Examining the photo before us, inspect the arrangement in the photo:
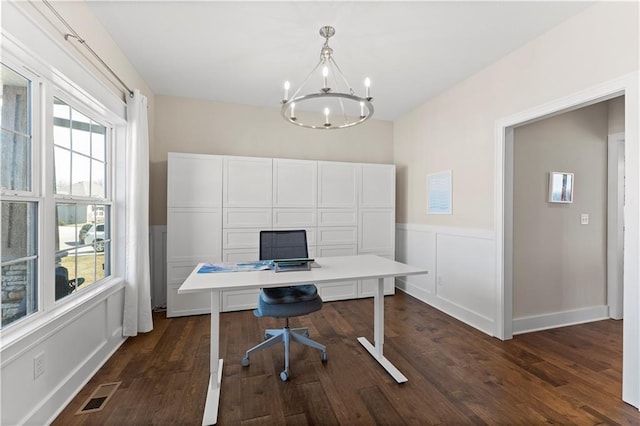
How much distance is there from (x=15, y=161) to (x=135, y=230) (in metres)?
1.23

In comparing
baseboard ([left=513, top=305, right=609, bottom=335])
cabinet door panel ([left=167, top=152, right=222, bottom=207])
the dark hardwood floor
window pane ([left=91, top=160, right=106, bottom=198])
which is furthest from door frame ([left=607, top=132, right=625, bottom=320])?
window pane ([left=91, top=160, right=106, bottom=198])

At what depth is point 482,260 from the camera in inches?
115

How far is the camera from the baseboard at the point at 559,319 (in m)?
2.83

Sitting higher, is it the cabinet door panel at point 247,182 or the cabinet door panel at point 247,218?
the cabinet door panel at point 247,182

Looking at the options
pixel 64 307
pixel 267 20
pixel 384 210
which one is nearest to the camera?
pixel 64 307

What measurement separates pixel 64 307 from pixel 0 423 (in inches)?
26.3

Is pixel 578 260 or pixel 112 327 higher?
pixel 578 260

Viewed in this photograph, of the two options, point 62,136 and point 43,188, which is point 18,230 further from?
point 62,136

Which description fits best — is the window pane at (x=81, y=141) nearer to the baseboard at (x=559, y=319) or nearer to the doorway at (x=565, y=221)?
the doorway at (x=565, y=221)

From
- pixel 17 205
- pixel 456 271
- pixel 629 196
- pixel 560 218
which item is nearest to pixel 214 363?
pixel 17 205

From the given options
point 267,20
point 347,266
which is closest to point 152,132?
point 267,20

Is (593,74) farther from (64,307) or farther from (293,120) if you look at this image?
(64,307)

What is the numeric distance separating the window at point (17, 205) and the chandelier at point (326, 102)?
1496mm

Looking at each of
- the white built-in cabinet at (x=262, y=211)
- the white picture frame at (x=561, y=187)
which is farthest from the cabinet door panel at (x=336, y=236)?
the white picture frame at (x=561, y=187)
